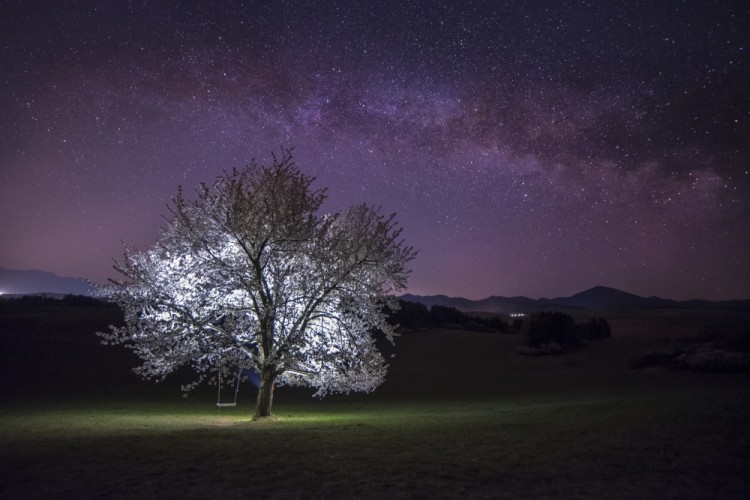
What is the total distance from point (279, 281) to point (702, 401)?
1663cm

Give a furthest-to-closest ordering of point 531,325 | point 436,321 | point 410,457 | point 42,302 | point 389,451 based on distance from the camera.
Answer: point 436,321 → point 42,302 → point 531,325 → point 389,451 → point 410,457

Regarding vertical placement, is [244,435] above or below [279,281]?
below

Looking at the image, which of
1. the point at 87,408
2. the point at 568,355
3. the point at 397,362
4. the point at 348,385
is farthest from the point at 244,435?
the point at 568,355

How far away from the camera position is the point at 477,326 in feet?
273

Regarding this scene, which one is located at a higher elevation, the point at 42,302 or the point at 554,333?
the point at 42,302

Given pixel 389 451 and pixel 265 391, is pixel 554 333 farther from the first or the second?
pixel 389 451

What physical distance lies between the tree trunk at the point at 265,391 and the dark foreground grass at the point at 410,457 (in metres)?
4.12

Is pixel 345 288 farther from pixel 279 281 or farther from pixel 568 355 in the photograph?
pixel 568 355

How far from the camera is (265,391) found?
75.1 ft

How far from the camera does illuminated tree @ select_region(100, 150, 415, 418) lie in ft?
69.0

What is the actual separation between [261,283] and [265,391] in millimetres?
4923

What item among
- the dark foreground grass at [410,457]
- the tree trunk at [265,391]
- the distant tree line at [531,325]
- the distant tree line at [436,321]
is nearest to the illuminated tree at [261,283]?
the tree trunk at [265,391]

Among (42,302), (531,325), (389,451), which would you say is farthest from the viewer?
(42,302)

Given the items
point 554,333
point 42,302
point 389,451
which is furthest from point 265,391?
point 42,302
